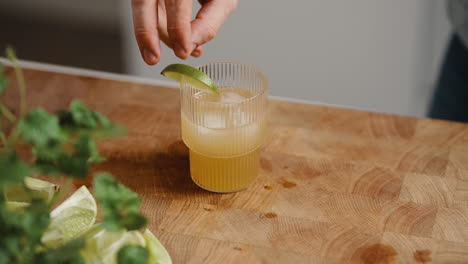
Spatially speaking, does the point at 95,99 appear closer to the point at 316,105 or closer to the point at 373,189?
the point at 316,105

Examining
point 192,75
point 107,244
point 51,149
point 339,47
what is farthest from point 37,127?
point 339,47

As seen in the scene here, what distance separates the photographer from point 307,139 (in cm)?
119

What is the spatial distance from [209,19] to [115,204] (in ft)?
2.00

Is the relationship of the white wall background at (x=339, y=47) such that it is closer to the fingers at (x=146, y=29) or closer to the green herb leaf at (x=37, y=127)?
the fingers at (x=146, y=29)

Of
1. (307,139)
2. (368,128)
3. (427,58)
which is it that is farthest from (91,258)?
(427,58)

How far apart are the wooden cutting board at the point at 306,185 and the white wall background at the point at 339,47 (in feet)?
3.28

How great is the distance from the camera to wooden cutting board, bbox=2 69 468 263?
3.06 feet

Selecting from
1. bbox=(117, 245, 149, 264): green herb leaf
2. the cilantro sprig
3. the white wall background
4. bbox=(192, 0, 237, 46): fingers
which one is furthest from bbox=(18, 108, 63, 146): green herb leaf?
the white wall background

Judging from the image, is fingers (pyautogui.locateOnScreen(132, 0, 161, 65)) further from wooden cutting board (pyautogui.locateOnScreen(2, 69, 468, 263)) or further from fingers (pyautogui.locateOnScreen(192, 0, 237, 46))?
wooden cutting board (pyautogui.locateOnScreen(2, 69, 468, 263))

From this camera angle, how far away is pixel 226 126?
98cm

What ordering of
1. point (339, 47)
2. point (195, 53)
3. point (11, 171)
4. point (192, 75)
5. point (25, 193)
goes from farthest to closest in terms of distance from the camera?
point (339, 47) < point (195, 53) < point (192, 75) < point (25, 193) < point (11, 171)

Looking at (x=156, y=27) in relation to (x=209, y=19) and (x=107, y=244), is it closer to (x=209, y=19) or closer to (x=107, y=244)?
(x=209, y=19)

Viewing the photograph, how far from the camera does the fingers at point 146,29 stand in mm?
1015

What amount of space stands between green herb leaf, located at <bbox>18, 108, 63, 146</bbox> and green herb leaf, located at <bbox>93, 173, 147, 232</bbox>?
85 mm
